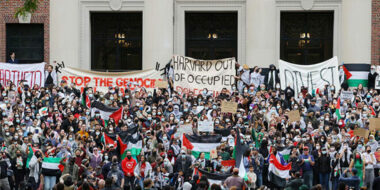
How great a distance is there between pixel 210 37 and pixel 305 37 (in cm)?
443

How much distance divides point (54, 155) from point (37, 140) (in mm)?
1637

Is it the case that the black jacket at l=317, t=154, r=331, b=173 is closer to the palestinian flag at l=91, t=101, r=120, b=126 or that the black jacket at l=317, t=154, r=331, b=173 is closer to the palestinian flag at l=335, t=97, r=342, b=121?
the palestinian flag at l=335, t=97, r=342, b=121

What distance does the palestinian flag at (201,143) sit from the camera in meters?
26.9

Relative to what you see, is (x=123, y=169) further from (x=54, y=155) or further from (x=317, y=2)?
(x=317, y=2)

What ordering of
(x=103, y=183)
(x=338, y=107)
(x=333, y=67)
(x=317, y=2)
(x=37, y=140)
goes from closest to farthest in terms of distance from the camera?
1. (x=103, y=183)
2. (x=37, y=140)
3. (x=338, y=107)
4. (x=333, y=67)
5. (x=317, y=2)

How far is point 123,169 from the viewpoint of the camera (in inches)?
1017

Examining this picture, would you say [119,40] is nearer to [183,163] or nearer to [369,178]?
[183,163]

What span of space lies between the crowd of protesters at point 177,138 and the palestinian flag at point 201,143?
11.4 inches

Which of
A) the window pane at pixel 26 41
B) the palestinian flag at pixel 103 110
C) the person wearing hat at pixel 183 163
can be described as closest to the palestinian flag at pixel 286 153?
the person wearing hat at pixel 183 163

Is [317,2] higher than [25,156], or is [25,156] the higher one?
[317,2]

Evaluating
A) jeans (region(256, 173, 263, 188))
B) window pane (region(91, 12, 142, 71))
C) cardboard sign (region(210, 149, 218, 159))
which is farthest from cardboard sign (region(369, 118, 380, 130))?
window pane (region(91, 12, 142, 71))

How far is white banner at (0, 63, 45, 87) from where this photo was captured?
35969 millimetres

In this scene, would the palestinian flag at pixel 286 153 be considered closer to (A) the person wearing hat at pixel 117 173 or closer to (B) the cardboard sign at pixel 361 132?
(B) the cardboard sign at pixel 361 132

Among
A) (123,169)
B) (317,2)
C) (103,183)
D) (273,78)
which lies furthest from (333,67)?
(103,183)
